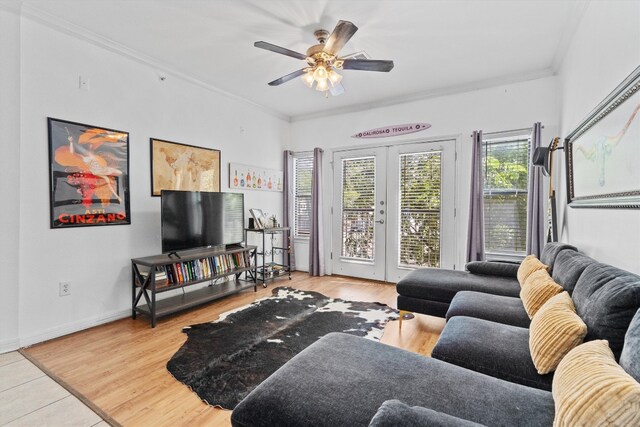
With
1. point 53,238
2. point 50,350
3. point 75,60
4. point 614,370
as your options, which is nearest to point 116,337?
point 50,350

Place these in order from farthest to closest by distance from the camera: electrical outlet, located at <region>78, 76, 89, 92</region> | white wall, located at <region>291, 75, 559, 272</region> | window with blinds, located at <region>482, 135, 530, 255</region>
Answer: window with blinds, located at <region>482, 135, 530, 255</region> → white wall, located at <region>291, 75, 559, 272</region> → electrical outlet, located at <region>78, 76, 89, 92</region>

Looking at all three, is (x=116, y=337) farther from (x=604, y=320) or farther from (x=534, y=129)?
(x=534, y=129)

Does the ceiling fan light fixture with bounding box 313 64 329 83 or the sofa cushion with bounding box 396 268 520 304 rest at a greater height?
the ceiling fan light fixture with bounding box 313 64 329 83

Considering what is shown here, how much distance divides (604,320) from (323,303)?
9.07ft

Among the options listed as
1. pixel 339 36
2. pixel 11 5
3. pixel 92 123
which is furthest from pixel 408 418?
pixel 11 5

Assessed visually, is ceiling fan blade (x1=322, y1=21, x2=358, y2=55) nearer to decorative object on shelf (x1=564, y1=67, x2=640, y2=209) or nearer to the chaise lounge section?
decorative object on shelf (x1=564, y1=67, x2=640, y2=209)

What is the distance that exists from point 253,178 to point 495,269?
3.42 meters

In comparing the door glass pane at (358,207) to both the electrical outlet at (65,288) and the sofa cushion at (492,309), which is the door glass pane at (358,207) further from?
the electrical outlet at (65,288)

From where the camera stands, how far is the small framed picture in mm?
4574

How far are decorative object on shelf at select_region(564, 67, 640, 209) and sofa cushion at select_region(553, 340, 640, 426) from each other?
0.97m

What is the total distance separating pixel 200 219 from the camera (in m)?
3.60

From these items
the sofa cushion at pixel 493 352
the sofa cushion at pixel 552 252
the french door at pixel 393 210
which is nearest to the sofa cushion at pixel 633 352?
the sofa cushion at pixel 493 352

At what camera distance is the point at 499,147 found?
3941 mm

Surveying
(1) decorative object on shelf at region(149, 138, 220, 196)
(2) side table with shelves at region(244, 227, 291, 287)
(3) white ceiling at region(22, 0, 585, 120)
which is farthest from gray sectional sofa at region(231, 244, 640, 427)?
(2) side table with shelves at region(244, 227, 291, 287)
